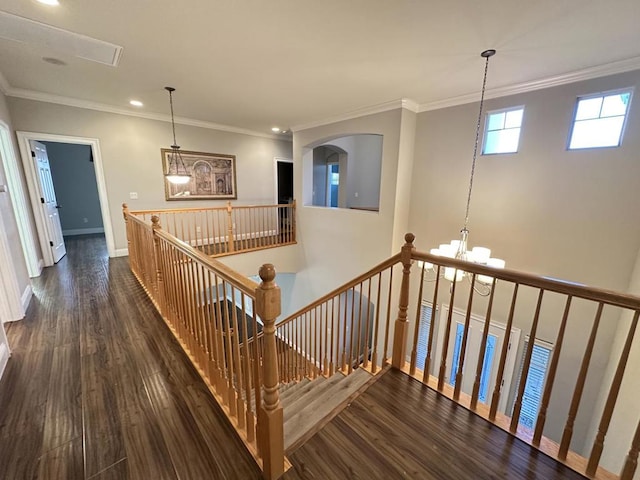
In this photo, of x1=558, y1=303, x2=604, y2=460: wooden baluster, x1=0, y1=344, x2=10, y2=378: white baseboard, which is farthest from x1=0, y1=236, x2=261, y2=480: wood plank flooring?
x1=558, y1=303, x2=604, y2=460: wooden baluster

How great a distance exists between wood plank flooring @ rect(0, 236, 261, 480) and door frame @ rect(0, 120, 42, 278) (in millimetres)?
1590

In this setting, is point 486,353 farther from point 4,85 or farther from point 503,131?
point 4,85

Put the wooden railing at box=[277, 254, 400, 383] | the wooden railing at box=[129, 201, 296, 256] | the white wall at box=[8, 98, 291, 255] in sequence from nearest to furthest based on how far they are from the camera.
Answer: the wooden railing at box=[277, 254, 400, 383] → the white wall at box=[8, 98, 291, 255] → the wooden railing at box=[129, 201, 296, 256]

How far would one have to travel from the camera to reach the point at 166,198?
17.0 feet

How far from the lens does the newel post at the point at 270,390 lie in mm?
1070

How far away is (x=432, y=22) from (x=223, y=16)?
159 cm

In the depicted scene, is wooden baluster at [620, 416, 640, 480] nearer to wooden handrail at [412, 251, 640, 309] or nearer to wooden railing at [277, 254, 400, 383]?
wooden handrail at [412, 251, 640, 309]

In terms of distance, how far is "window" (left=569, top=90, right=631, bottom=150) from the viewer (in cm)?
274

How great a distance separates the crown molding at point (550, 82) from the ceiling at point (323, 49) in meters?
0.01

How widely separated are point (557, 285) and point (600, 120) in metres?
2.90

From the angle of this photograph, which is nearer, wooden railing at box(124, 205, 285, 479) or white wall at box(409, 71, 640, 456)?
wooden railing at box(124, 205, 285, 479)

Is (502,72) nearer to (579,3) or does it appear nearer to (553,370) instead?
(579,3)

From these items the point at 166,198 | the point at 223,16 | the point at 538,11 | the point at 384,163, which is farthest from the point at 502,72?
the point at 166,198

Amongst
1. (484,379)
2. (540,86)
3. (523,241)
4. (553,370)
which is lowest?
(484,379)
